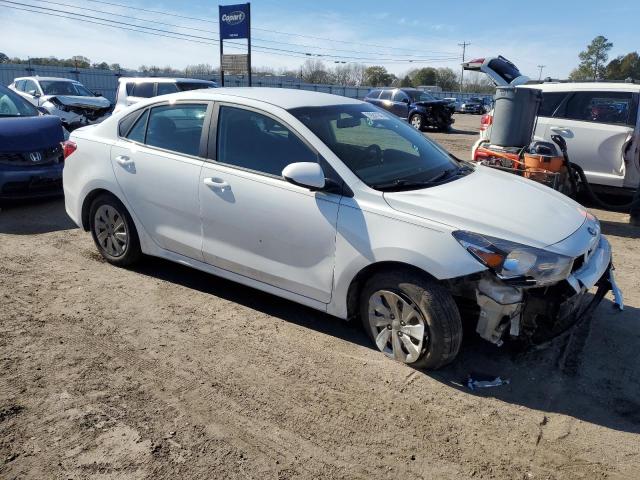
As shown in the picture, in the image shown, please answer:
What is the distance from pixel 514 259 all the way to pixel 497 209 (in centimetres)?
44

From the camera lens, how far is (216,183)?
395cm

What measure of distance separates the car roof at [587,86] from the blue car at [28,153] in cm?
682

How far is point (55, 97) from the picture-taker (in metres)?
14.5

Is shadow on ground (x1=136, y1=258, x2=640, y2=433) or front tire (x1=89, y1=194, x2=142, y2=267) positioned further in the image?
front tire (x1=89, y1=194, x2=142, y2=267)

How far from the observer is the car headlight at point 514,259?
2.96m

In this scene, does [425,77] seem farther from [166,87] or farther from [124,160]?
[124,160]

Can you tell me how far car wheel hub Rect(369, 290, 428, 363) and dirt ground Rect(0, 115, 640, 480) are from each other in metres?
0.12

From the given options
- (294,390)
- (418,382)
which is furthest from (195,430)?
(418,382)

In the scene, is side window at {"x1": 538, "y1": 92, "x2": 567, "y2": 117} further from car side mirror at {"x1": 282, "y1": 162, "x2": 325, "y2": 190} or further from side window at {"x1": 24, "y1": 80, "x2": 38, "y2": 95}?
side window at {"x1": 24, "y1": 80, "x2": 38, "y2": 95}

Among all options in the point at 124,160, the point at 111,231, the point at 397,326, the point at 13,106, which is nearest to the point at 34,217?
the point at 13,106

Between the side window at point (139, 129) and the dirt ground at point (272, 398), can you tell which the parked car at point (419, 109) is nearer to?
the side window at point (139, 129)

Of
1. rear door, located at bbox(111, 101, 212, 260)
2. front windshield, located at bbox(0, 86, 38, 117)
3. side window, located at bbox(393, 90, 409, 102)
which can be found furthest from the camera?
side window, located at bbox(393, 90, 409, 102)

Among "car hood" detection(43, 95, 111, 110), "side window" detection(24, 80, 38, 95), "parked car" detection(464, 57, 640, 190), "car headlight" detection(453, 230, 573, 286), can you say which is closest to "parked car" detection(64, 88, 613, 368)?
"car headlight" detection(453, 230, 573, 286)

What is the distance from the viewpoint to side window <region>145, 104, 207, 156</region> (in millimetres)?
4230
